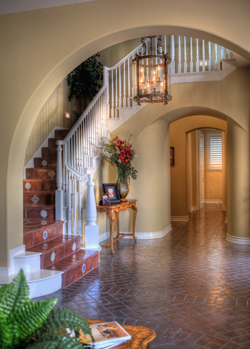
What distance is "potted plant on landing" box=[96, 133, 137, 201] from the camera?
6.48 meters

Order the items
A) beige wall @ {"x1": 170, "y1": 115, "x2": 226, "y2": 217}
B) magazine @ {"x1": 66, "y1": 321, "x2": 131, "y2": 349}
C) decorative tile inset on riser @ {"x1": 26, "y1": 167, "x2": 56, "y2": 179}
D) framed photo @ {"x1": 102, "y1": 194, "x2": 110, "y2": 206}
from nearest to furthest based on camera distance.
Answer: magazine @ {"x1": 66, "y1": 321, "x2": 131, "y2": 349} → framed photo @ {"x1": 102, "y1": 194, "x2": 110, "y2": 206} → decorative tile inset on riser @ {"x1": 26, "y1": 167, "x2": 56, "y2": 179} → beige wall @ {"x1": 170, "y1": 115, "x2": 226, "y2": 217}

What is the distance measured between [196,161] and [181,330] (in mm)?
9307

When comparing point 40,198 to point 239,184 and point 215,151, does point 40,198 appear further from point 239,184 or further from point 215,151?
point 215,151

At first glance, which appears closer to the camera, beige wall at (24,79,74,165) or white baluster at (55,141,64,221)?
white baluster at (55,141,64,221)

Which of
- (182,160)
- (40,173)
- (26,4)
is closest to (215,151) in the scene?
(182,160)

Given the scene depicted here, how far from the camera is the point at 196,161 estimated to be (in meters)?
11.9

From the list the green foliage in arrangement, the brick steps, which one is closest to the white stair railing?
the brick steps

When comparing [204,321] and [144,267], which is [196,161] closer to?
[144,267]

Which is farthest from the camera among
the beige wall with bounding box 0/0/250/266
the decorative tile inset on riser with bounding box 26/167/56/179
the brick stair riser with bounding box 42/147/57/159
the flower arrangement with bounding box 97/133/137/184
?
the brick stair riser with bounding box 42/147/57/159

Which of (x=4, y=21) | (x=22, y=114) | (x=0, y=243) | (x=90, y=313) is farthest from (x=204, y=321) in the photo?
(x=4, y=21)

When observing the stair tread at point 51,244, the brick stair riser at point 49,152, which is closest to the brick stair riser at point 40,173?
the brick stair riser at point 49,152

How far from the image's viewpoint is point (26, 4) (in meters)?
3.73

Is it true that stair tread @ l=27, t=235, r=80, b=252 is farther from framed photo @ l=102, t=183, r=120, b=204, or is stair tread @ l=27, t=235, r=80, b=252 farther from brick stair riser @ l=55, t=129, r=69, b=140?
brick stair riser @ l=55, t=129, r=69, b=140

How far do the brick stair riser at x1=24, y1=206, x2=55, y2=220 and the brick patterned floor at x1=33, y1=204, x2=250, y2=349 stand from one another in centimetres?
114
